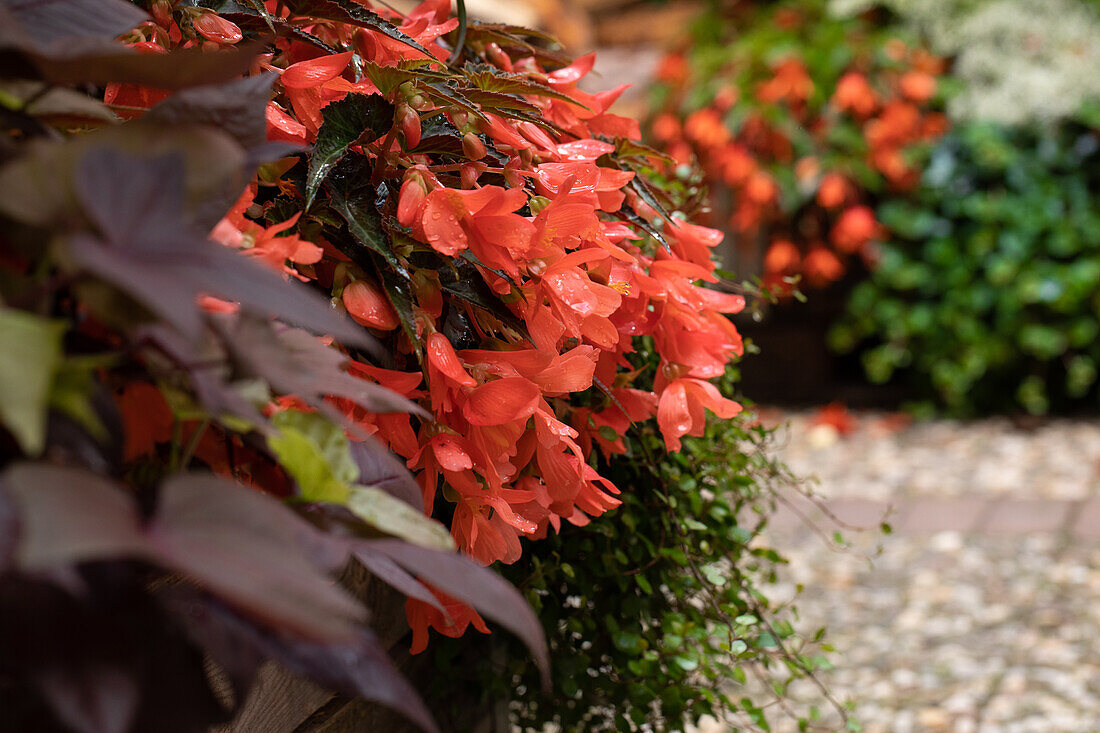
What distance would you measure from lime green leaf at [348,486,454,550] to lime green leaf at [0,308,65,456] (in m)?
0.14

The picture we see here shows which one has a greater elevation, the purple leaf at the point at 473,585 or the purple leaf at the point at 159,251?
the purple leaf at the point at 159,251

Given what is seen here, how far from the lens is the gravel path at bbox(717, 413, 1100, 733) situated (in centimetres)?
172

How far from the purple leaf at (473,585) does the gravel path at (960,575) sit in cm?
89

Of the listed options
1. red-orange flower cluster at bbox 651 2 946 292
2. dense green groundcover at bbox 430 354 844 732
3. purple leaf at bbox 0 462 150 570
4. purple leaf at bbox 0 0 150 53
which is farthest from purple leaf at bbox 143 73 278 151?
red-orange flower cluster at bbox 651 2 946 292

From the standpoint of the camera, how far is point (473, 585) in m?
0.36

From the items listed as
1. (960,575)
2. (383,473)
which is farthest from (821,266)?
(383,473)

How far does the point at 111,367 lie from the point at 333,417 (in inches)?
3.6

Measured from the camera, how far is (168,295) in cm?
30

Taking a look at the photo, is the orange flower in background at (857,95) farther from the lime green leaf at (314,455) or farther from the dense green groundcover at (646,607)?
the lime green leaf at (314,455)

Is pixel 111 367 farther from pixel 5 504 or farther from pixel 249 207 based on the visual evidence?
pixel 249 207

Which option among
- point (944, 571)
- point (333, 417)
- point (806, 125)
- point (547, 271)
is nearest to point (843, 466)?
point (944, 571)

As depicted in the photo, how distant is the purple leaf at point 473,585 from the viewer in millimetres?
352

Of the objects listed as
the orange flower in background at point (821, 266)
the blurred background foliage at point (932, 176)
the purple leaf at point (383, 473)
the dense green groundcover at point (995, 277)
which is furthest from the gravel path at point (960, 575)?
the purple leaf at point (383, 473)

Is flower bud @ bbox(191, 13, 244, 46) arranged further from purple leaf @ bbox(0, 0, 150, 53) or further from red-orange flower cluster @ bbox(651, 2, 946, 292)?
red-orange flower cluster @ bbox(651, 2, 946, 292)
